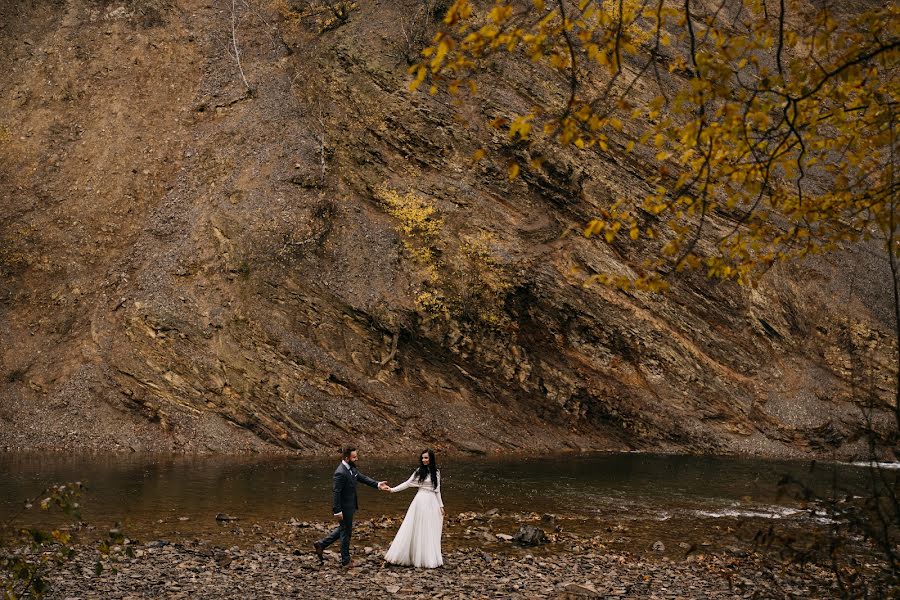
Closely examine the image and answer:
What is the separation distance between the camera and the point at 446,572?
40.7ft

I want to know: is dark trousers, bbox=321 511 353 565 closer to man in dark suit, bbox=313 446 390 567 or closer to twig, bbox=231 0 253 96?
man in dark suit, bbox=313 446 390 567

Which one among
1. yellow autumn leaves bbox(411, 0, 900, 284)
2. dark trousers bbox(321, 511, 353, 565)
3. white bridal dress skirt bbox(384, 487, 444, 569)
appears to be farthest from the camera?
white bridal dress skirt bbox(384, 487, 444, 569)

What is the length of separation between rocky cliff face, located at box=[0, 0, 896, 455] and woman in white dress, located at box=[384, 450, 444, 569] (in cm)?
1440

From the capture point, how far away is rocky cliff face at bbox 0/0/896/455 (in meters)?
27.5

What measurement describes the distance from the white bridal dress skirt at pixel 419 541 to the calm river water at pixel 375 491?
4.36m

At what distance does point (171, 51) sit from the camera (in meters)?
39.8

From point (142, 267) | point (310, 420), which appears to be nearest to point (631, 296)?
point (310, 420)

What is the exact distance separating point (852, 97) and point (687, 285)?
24.9 metres

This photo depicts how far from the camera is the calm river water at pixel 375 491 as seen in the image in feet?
55.9

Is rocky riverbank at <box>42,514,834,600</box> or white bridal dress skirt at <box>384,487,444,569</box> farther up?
white bridal dress skirt at <box>384,487,444,569</box>

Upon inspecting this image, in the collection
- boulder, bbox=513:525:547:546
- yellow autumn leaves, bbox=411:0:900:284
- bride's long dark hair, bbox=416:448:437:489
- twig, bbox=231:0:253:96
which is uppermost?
twig, bbox=231:0:253:96

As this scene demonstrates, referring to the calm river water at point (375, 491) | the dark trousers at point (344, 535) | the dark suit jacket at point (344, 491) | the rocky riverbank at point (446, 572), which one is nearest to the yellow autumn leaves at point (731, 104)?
the rocky riverbank at point (446, 572)

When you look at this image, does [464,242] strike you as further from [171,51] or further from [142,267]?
[171,51]

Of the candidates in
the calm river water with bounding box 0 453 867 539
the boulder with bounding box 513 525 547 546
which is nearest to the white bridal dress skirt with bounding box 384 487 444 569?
the boulder with bounding box 513 525 547 546
